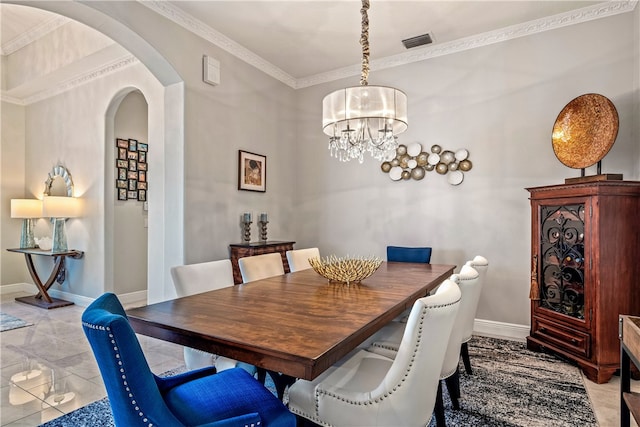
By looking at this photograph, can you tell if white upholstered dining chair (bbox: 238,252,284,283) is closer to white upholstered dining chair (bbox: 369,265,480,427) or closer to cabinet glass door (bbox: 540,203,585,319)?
white upholstered dining chair (bbox: 369,265,480,427)

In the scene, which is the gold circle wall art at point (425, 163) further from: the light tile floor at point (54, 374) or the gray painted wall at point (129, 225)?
the gray painted wall at point (129, 225)

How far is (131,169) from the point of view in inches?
194

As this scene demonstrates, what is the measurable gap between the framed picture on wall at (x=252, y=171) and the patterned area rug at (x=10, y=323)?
2811 millimetres

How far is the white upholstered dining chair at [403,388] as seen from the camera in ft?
4.03

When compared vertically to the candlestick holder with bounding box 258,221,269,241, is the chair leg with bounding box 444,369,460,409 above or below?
below

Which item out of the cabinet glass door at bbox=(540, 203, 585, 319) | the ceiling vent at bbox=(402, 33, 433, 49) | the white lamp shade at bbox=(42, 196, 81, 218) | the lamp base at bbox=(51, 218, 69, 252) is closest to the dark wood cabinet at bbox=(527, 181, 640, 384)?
the cabinet glass door at bbox=(540, 203, 585, 319)

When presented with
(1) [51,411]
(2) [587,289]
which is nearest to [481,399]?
(2) [587,289]

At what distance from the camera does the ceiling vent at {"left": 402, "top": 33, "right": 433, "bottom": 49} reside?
3707 mm

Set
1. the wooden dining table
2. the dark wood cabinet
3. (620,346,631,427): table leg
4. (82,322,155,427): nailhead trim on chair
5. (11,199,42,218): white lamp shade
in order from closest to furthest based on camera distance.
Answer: (82,322,155,427): nailhead trim on chair < the wooden dining table < (620,346,631,427): table leg < the dark wood cabinet < (11,199,42,218): white lamp shade

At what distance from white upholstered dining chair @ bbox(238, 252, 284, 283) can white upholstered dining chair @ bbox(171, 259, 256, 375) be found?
0.18 metres

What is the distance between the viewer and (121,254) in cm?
484

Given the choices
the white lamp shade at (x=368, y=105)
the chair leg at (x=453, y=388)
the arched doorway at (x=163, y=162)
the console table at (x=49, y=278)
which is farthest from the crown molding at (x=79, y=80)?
the chair leg at (x=453, y=388)

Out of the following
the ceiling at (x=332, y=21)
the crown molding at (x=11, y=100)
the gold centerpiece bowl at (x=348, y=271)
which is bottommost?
the gold centerpiece bowl at (x=348, y=271)

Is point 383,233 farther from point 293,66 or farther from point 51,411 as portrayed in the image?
point 51,411
